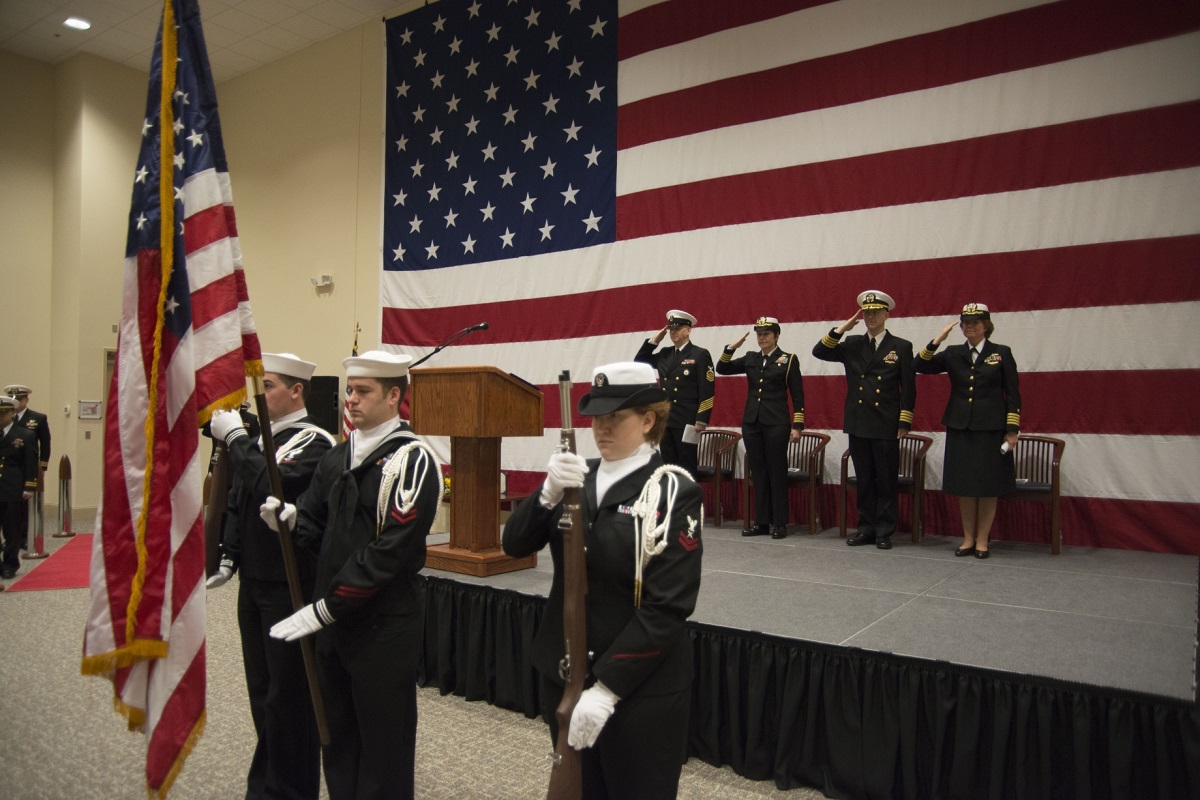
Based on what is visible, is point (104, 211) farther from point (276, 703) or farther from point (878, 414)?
point (276, 703)

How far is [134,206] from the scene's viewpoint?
69.2 inches

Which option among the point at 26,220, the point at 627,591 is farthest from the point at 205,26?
the point at 627,591

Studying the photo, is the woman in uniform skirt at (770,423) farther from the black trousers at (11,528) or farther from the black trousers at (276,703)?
the black trousers at (11,528)

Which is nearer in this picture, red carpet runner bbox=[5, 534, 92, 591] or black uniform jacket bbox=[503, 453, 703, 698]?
black uniform jacket bbox=[503, 453, 703, 698]

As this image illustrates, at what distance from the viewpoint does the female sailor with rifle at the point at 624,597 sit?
1560 millimetres

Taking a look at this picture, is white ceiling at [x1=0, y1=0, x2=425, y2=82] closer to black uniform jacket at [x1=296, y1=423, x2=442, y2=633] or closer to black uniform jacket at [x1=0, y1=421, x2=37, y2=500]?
black uniform jacket at [x1=0, y1=421, x2=37, y2=500]

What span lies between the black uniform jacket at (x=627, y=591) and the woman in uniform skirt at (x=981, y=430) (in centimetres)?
346

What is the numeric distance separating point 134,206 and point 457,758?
212cm

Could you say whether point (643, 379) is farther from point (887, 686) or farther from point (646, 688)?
point (887, 686)

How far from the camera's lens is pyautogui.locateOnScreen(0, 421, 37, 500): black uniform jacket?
236 inches

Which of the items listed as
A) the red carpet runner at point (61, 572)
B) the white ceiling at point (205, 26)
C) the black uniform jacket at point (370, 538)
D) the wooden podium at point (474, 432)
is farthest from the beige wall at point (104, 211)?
the black uniform jacket at point (370, 538)

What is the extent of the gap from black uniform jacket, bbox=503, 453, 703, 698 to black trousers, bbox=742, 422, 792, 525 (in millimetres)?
3794

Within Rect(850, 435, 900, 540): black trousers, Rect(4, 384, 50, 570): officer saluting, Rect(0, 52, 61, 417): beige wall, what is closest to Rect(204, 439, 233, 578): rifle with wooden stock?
Rect(850, 435, 900, 540): black trousers

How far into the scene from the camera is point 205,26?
8.79 metres
